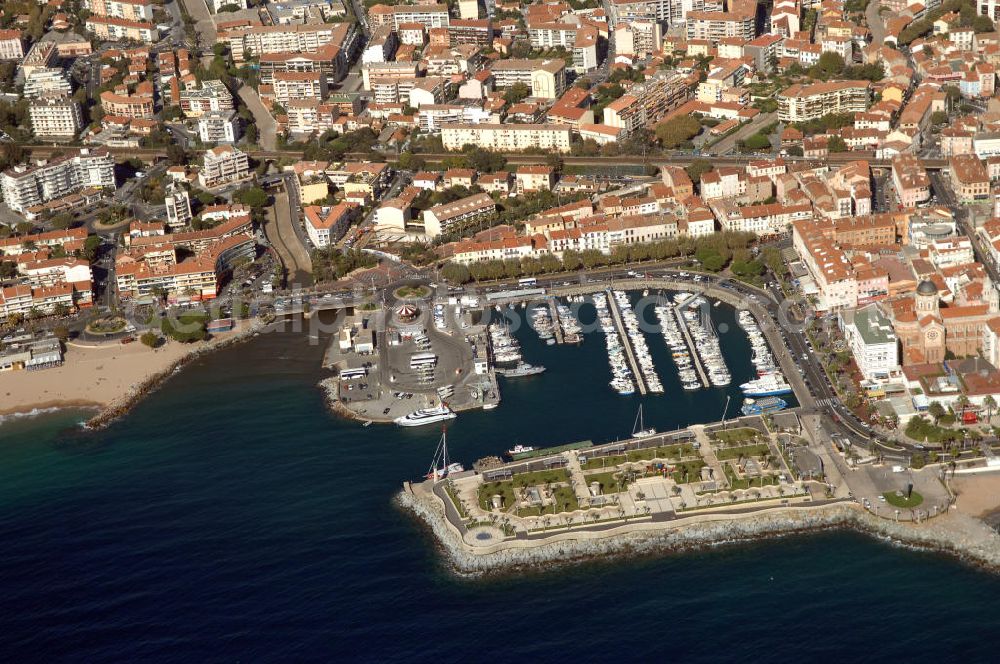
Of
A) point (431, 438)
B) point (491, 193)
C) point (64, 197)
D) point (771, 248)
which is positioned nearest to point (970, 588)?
point (431, 438)

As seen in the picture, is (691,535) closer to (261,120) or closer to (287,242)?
(287,242)

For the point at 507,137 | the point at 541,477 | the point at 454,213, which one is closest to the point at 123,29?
the point at 507,137

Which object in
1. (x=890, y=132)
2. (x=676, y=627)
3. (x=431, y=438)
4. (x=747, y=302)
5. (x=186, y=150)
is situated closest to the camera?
(x=676, y=627)

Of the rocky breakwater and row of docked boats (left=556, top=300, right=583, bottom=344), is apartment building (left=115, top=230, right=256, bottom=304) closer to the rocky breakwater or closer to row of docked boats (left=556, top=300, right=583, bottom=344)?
row of docked boats (left=556, top=300, right=583, bottom=344)

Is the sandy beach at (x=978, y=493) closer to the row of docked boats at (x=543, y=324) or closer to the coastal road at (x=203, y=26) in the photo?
the row of docked boats at (x=543, y=324)

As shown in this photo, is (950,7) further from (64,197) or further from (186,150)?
(64,197)

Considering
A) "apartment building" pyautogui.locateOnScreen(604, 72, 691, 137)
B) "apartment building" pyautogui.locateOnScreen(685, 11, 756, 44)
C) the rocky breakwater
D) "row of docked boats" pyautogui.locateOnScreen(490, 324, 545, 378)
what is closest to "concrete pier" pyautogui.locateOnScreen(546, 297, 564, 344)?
"row of docked boats" pyautogui.locateOnScreen(490, 324, 545, 378)

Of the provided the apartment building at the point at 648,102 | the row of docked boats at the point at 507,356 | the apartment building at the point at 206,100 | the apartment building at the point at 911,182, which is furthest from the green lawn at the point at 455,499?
the apartment building at the point at 206,100

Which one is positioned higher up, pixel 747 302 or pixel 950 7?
pixel 950 7
